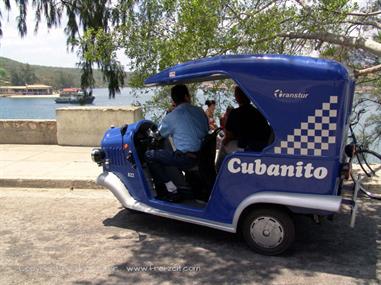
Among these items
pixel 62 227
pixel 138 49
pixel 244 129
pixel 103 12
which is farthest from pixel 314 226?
pixel 103 12

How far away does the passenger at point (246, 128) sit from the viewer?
4383 millimetres

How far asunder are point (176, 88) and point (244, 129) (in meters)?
0.98

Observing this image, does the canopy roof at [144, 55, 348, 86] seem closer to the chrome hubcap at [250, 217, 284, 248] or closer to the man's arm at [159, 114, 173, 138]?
the man's arm at [159, 114, 173, 138]

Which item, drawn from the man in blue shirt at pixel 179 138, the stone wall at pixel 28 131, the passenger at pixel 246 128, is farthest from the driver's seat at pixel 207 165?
the stone wall at pixel 28 131

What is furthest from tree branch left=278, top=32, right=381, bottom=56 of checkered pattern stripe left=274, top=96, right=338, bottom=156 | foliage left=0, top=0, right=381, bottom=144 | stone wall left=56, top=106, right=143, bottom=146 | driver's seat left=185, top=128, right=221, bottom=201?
stone wall left=56, top=106, right=143, bottom=146

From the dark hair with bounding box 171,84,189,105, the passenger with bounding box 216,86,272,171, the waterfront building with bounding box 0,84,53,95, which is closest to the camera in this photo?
the passenger with bounding box 216,86,272,171

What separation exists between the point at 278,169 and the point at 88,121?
631cm

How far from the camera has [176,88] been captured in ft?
16.2

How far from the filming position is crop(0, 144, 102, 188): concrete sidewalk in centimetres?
707

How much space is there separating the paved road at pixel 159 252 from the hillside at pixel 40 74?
4.69 metres

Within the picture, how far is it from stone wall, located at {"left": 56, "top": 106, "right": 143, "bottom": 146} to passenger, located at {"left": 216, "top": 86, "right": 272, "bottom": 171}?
4.90m

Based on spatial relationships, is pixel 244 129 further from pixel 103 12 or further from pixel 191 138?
pixel 103 12

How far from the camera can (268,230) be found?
4234mm

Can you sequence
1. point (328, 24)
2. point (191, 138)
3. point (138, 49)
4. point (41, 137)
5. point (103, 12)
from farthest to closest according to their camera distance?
1. point (41, 137)
2. point (103, 12)
3. point (138, 49)
4. point (328, 24)
5. point (191, 138)
